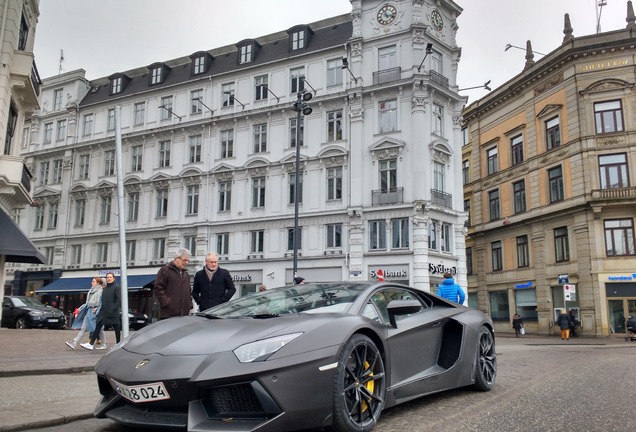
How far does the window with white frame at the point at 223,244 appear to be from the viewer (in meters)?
35.9

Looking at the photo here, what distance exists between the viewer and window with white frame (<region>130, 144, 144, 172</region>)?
134ft

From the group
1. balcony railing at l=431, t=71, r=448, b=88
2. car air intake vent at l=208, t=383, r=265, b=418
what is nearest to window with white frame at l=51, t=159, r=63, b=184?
balcony railing at l=431, t=71, r=448, b=88

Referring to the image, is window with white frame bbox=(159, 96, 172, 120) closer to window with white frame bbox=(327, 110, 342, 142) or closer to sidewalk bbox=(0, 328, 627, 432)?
window with white frame bbox=(327, 110, 342, 142)

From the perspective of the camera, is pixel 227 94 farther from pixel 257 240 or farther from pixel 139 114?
pixel 257 240

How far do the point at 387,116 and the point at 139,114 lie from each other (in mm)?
19935

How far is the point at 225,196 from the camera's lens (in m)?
36.8

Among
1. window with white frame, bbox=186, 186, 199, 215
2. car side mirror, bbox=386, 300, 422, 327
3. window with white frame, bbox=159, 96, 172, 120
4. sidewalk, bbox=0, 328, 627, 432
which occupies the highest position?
window with white frame, bbox=159, 96, 172, 120

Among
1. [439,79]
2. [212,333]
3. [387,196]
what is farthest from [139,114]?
[212,333]

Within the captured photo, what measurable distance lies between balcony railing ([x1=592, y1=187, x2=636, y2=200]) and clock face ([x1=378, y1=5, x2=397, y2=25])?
15652 mm

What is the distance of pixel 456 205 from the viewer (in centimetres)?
3353

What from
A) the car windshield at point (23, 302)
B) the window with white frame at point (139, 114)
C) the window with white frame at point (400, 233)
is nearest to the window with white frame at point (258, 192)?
the window with white frame at point (400, 233)

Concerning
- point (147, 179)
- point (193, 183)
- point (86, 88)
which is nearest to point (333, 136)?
point (193, 183)

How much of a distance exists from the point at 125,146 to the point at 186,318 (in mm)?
39601

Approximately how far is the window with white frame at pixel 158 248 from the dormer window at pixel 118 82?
13.9 m
